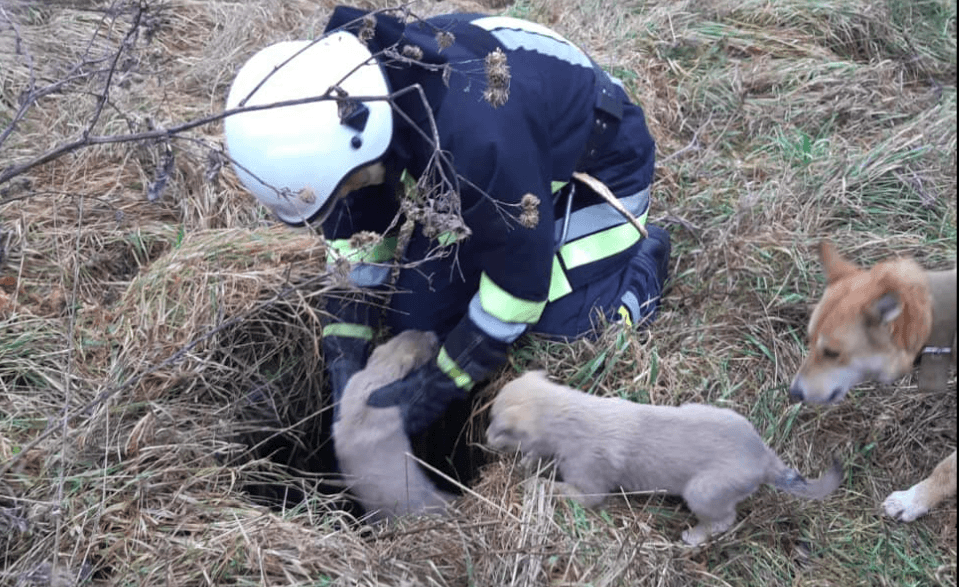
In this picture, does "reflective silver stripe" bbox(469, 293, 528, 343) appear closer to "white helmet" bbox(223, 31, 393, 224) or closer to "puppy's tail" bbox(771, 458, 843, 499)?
"white helmet" bbox(223, 31, 393, 224)

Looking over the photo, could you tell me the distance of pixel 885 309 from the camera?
3.00 metres

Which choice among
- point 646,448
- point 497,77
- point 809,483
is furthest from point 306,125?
point 809,483

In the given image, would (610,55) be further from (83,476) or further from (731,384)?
(83,476)

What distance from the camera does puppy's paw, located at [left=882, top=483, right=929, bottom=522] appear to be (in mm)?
3387

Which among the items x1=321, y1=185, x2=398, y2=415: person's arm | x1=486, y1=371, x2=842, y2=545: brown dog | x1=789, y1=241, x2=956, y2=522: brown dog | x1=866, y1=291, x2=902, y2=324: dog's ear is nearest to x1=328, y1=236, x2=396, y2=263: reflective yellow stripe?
x1=321, y1=185, x2=398, y2=415: person's arm

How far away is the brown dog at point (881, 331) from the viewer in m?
3.05

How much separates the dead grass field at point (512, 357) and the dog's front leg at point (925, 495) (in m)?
0.06

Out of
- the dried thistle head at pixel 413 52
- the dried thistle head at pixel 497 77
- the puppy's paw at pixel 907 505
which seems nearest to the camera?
the dried thistle head at pixel 497 77

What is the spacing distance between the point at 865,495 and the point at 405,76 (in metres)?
Result: 2.48

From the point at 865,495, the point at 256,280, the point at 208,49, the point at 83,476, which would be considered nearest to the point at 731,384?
the point at 865,495

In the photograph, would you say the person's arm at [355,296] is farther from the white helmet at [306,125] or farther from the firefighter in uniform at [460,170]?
the white helmet at [306,125]

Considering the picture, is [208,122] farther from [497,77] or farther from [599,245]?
[599,245]

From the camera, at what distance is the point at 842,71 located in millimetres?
5570

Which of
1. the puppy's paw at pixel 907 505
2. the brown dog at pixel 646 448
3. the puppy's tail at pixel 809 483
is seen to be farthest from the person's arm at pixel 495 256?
the puppy's paw at pixel 907 505
